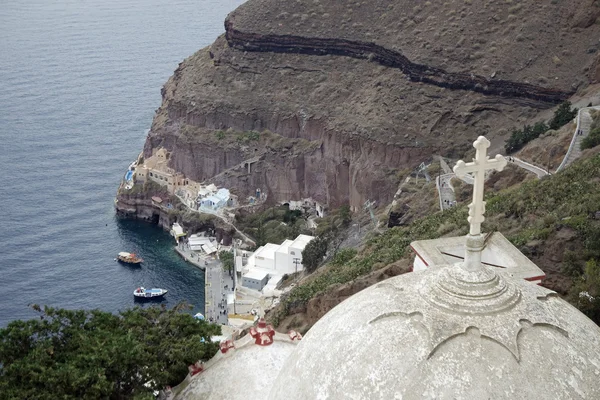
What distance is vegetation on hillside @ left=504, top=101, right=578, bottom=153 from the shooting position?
57.7m

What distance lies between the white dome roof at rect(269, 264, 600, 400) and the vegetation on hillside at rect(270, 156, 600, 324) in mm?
8409

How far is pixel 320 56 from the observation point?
86.0 m

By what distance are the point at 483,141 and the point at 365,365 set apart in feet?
10.7

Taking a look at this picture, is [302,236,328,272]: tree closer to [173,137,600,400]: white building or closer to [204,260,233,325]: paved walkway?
[204,260,233,325]: paved walkway

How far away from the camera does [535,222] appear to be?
Result: 82.7ft

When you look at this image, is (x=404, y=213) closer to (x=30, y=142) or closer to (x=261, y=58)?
(x=261, y=58)

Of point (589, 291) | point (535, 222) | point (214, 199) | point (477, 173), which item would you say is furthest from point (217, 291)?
point (477, 173)

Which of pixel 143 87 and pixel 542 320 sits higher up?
pixel 542 320

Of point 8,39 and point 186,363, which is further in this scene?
point 8,39

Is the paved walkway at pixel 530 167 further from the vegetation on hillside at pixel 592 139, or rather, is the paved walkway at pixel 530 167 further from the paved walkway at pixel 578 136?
the vegetation on hillside at pixel 592 139

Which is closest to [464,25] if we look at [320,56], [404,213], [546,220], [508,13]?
[508,13]

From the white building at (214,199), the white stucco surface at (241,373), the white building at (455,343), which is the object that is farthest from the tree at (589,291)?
the white building at (214,199)

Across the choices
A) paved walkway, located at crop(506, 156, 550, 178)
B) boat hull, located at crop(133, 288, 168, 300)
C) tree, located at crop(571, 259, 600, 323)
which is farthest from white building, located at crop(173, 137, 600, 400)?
boat hull, located at crop(133, 288, 168, 300)

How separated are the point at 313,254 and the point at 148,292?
12412 mm
